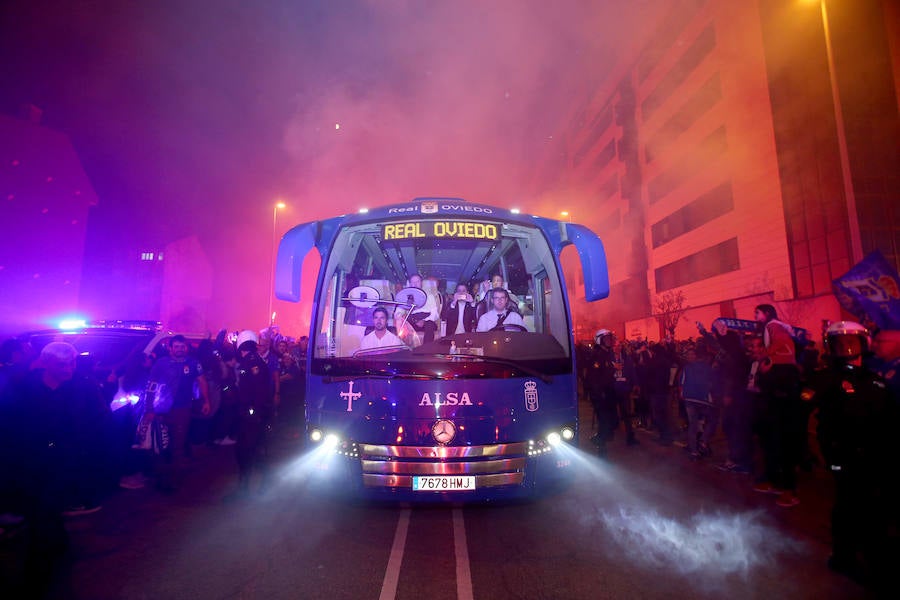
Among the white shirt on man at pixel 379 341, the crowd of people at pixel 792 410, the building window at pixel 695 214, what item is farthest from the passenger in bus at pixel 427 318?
the building window at pixel 695 214

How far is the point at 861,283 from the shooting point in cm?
680

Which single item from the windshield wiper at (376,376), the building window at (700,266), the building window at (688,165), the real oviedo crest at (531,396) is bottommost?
the real oviedo crest at (531,396)

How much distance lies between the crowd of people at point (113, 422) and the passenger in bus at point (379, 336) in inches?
83.7

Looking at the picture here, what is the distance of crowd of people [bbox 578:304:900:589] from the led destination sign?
3.25 metres

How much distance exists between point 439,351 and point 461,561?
1.76 meters

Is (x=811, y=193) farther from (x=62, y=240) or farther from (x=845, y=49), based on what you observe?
(x=62, y=240)

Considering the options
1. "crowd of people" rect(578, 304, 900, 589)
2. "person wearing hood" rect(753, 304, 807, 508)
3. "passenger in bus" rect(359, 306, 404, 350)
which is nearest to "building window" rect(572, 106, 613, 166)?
"crowd of people" rect(578, 304, 900, 589)

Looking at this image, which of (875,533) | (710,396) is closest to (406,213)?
(875,533)

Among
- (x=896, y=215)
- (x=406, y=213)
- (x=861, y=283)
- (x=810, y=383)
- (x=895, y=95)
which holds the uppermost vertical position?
(x=895, y=95)

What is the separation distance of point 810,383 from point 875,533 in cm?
120

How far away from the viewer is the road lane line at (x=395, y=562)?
3096 millimetres

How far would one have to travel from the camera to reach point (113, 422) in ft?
18.2

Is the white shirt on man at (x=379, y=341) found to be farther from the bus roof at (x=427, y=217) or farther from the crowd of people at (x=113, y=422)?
the crowd of people at (x=113, y=422)

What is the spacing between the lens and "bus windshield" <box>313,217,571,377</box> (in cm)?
414
